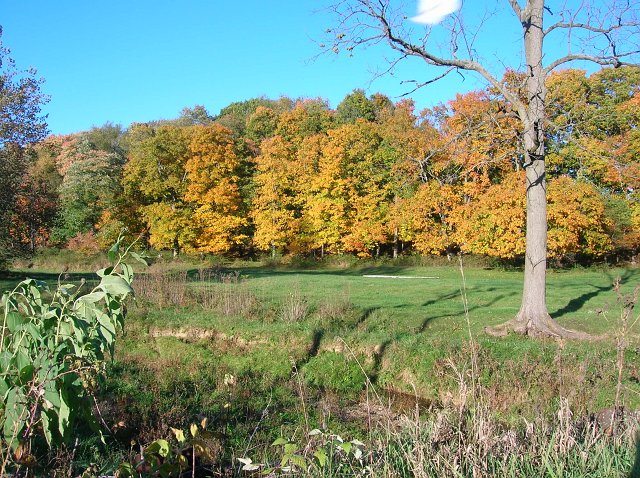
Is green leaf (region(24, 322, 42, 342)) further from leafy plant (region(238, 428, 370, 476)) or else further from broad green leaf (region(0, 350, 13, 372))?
leafy plant (region(238, 428, 370, 476))

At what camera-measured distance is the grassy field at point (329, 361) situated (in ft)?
25.6

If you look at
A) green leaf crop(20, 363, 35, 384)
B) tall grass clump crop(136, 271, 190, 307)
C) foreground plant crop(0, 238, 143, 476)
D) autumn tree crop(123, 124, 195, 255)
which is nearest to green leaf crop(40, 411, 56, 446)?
foreground plant crop(0, 238, 143, 476)

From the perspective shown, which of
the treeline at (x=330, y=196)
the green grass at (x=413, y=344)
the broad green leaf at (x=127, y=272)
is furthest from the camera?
the treeline at (x=330, y=196)

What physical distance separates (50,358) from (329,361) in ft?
30.5

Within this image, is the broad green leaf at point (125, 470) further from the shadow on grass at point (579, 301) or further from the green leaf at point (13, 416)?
the shadow on grass at point (579, 301)

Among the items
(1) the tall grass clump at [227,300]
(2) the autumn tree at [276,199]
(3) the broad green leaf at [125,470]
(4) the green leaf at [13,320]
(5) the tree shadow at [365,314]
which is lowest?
(5) the tree shadow at [365,314]

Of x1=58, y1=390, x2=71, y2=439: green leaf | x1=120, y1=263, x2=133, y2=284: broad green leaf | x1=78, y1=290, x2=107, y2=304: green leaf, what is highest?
x1=120, y1=263, x2=133, y2=284: broad green leaf

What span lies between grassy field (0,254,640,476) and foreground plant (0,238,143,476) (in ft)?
8.10

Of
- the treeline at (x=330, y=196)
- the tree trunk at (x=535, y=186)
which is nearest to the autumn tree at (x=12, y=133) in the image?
the treeline at (x=330, y=196)

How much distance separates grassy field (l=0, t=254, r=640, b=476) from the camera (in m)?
7.80

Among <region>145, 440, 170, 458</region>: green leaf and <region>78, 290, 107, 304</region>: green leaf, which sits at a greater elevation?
<region>78, 290, 107, 304</region>: green leaf

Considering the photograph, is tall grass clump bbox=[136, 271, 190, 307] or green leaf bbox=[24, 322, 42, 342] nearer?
green leaf bbox=[24, 322, 42, 342]

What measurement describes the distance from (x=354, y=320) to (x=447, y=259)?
23229 mm

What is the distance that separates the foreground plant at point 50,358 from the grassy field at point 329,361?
247 cm
